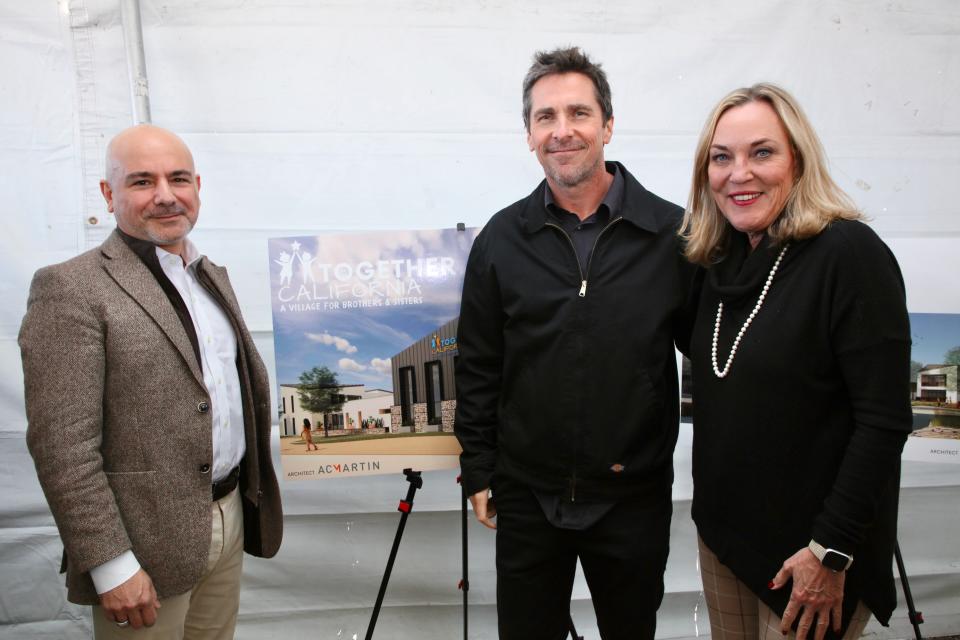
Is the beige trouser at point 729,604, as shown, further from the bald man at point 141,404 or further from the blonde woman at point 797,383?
the bald man at point 141,404

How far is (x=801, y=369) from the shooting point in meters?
1.16

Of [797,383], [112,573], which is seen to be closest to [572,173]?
[797,383]

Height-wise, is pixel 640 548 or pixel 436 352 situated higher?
pixel 436 352

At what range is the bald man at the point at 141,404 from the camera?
119cm

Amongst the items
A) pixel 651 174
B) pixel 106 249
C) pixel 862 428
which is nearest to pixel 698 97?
pixel 651 174

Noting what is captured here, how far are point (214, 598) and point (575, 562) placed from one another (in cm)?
90

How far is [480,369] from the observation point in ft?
5.48

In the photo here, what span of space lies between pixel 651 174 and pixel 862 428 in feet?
4.42

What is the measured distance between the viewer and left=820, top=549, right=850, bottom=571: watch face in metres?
1.12

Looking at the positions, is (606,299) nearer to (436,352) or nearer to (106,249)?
(436,352)

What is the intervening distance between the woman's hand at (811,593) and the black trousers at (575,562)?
1.17ft

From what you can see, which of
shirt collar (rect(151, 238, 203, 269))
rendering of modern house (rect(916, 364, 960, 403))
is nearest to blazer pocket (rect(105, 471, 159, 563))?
shirt collar (rect(151, 238, 203, 269))

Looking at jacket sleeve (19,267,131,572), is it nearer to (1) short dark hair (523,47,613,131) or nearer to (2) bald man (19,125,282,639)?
(2) bald man (19,125,282,639)

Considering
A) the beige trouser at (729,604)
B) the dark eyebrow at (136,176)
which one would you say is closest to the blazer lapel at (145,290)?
the dark eyebrow at (136,176)
